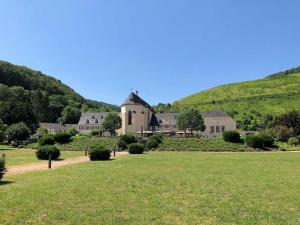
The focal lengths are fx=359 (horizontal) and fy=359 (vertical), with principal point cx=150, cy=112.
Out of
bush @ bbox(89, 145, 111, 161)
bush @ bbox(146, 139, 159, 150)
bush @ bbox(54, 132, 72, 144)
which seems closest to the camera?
bush @ bbox(89, 145, 111, 161)

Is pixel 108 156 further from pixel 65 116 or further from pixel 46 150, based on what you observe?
pixel 65 116

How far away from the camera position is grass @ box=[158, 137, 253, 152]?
48438mm

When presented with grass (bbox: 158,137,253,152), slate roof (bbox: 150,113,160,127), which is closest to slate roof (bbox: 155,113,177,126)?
slate roof (bbox: 150,113,160,127)

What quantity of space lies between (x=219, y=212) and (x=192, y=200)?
169 centimetres

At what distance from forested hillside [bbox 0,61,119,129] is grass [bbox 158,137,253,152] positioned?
35.9 metres

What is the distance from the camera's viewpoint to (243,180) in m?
15.5

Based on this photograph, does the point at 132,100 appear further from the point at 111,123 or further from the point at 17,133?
the point at 17,133

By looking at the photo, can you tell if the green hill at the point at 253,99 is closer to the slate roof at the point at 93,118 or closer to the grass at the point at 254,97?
the grass at the point at 254,97

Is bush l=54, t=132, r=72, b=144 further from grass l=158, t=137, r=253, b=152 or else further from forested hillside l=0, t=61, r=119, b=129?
forested hillside l=0, t=61, r=119, b=129

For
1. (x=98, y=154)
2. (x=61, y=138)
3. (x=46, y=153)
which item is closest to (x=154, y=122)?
(x=61, y=138)

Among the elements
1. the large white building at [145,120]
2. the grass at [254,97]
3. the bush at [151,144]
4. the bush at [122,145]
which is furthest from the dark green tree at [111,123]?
the grass at [254,97]

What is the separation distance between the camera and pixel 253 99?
117750mm

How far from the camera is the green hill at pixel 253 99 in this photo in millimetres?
102562

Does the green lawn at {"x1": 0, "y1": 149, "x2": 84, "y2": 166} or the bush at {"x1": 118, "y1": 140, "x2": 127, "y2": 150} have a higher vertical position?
the bush at {"x1": 118, "y1": 140, "x2": 127, "y2": 150}
